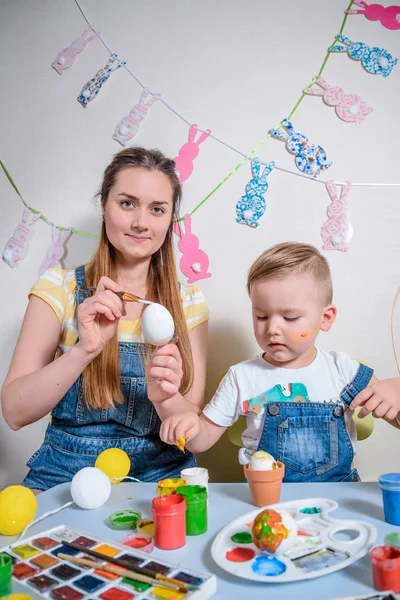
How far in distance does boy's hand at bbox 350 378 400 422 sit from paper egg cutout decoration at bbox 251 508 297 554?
13.5 inches

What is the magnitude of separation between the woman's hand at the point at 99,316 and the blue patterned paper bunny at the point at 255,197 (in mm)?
562

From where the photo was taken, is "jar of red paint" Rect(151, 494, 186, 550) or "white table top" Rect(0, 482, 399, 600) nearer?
"white table top" Rect(0, 482, 399, 600)

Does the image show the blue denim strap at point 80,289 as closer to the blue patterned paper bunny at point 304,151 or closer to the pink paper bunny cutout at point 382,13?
the blue patterned paper bunny at point 304,151

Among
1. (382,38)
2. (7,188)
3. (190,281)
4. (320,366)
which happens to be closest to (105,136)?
(7,188)

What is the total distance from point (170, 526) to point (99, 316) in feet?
1.63

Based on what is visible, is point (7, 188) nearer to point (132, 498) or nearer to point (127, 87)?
point (127, 87)

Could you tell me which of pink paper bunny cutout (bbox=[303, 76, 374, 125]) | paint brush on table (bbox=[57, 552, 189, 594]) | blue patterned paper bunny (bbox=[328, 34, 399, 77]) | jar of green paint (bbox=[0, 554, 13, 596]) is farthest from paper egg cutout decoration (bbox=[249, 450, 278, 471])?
blue patterned paper bunny (bbox=[328, 34, 399, 77])

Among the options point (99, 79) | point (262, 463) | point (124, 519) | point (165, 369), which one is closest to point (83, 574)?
point (124, 519)

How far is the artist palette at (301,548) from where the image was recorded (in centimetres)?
58

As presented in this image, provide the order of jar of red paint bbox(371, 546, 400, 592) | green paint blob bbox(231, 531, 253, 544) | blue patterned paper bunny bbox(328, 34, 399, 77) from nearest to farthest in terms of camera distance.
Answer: jar of red paint bbox(371, 546, 400, 592) < green paint blob bbox(231, 531, 253, 544) < blue patterned paper bunny bbox(328, 34, 399, 77)

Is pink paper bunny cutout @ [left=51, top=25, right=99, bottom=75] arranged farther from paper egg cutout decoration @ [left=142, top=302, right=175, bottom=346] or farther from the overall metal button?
the overall metal button

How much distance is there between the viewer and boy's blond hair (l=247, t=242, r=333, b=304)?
1079mm

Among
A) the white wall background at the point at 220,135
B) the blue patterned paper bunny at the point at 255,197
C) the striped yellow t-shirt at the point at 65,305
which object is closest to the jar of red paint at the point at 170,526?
the striped yellow t-shirt at the point at 65,305

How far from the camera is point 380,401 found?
93cm
